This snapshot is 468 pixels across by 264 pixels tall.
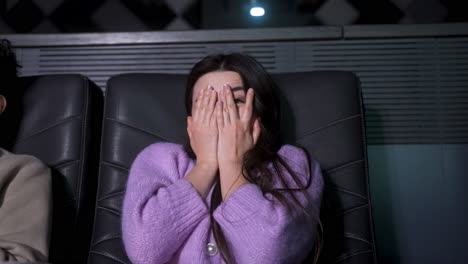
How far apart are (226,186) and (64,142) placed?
1.72 ft

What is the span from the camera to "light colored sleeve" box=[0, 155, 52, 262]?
896 millimetres

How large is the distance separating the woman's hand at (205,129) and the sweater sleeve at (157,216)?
105mm

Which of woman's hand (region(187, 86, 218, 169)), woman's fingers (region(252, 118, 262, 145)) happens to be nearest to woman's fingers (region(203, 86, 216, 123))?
woman's hand (region(187, 86, 218, 169))

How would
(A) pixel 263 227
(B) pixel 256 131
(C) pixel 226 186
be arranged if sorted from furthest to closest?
1. (B) pixel 256 131
2. (C) pixel 226 186
3. (A) pixel 263 227

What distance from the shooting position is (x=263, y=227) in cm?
78

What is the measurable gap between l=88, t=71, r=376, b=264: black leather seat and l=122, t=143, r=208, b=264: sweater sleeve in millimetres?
260

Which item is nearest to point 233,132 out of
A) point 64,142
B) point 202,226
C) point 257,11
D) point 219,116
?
point 219,116

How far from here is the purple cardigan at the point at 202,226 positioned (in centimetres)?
78

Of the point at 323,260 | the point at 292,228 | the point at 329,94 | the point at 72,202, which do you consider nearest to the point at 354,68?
the point at 329,94

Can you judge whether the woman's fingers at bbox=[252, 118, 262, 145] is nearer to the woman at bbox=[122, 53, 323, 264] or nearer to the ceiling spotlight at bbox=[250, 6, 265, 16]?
the woman at bbox=[122, 53, 323, 264]

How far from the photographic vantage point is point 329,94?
3.73ft

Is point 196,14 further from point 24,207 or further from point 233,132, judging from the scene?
point 24,207

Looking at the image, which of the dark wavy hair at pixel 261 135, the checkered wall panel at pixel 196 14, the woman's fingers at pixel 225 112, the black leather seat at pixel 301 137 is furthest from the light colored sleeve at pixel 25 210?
the checkered wall panel at pixel 196 14

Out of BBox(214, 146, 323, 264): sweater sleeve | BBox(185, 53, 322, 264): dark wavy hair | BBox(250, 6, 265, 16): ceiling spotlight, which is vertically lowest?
BBox(214, 146, 323, 264): sweater sleeve
